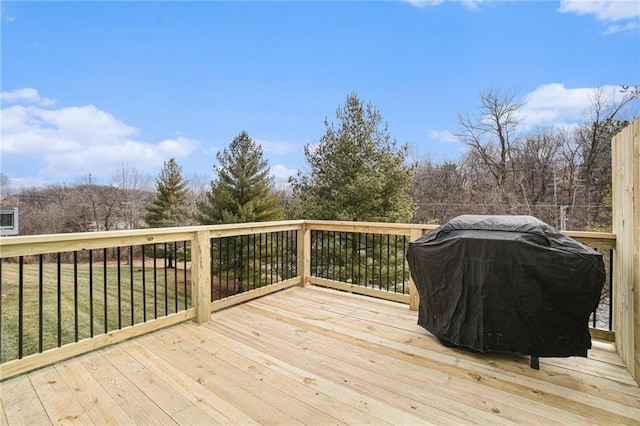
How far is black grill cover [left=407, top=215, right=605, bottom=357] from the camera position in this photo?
192cm

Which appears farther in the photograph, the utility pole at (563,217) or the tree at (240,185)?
the utility pole at (563,217)

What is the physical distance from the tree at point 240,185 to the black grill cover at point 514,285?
736 centimetres

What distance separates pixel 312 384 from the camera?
6.33ft

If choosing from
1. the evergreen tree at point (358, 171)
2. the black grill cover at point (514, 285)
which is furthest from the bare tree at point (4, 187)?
the black grill cover at point (514, 285)

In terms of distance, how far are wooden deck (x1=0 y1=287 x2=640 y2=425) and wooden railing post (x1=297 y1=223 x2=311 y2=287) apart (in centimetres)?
145

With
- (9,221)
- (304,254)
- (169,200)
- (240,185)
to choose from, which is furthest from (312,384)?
(9,221)

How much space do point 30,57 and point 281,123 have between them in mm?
8152

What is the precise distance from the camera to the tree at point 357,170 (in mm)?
7582

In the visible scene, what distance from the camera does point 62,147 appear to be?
40.6 feet

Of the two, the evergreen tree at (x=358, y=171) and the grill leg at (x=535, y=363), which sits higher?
the evergreen tree at (x=358, y=171)

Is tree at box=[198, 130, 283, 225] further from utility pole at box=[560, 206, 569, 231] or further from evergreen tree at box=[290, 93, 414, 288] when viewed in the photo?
utility pole at box=[560, 206, 569, 231]

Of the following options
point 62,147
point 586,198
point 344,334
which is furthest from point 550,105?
point 62,147

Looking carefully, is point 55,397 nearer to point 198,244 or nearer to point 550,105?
point 198,244

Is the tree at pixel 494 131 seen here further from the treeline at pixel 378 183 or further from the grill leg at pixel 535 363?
the grill leg at pixel 535 363
